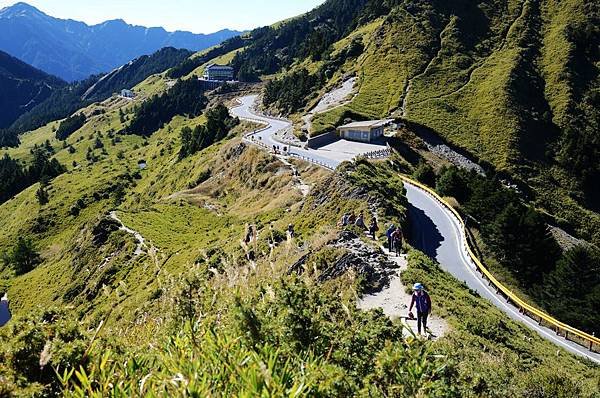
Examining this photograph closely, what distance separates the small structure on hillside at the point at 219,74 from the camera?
187m

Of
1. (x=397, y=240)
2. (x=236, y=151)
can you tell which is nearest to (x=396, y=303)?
(x=397, y=240)

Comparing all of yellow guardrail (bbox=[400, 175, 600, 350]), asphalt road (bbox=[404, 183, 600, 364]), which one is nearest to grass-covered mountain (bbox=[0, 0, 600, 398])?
asphalt road (bbox=[404, 183, 600, 364])

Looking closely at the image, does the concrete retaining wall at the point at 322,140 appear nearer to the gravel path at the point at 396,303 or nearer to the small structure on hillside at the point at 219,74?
the gravel path at the point at 396,303

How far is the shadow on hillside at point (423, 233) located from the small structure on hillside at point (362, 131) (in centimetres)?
3446

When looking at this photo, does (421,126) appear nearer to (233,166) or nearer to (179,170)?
(233,166)

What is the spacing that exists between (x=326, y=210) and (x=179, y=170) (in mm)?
57046

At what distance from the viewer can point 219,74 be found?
18862 cm

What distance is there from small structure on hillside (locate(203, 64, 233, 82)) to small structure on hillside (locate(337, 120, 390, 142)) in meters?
121

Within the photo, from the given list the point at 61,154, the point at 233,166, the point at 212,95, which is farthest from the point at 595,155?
the point at 61,154

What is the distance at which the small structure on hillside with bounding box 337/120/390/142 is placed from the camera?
72562 mm

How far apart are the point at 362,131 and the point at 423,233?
132ft

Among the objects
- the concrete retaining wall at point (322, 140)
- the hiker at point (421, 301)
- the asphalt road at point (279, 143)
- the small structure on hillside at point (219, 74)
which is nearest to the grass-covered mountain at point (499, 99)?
the concrete retaining wall at point (322, 140)

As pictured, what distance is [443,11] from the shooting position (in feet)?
375

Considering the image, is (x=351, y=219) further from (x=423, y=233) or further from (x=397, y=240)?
(x=423, y=233)
